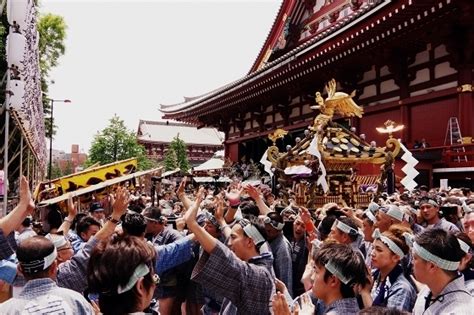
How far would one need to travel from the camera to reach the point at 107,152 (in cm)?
3669

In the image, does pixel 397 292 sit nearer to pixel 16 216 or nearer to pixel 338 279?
pixel 338 279

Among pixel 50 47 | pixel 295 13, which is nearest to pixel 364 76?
pixel 295 13

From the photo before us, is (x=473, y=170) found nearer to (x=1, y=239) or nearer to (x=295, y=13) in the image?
(x=1, y=239)

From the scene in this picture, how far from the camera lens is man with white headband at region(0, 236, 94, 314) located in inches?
93.8

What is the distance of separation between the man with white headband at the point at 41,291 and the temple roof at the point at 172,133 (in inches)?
2040

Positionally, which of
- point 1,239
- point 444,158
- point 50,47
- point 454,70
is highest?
point 50,47

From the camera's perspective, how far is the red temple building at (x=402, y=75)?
32.4 feet

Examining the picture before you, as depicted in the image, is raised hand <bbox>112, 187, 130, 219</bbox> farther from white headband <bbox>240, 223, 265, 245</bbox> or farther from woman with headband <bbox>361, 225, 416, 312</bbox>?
woman with headband <bbox>361, 225, 416, 312</bbox>

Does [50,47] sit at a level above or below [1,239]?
above

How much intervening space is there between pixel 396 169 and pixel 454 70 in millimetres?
2696

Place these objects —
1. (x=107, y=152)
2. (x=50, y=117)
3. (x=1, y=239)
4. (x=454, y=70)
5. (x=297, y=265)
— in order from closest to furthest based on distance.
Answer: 1. (x=1, y=239)
2. (x=297, y=265)
3. (x=454, y=70)
4. (x=50, y=117)
5. (x=107, y=152)

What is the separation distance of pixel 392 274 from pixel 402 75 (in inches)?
402

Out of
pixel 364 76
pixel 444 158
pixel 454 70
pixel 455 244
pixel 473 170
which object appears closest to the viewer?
pixel 455 244

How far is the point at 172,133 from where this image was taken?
183 ft
